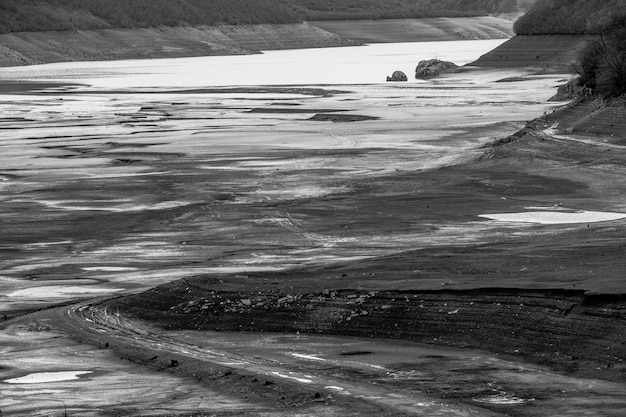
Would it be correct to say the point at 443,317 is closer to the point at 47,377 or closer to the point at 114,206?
the point at 47,377

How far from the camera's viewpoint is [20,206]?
27969 mm

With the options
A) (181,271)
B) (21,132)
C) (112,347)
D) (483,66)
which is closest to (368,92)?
(483,66)

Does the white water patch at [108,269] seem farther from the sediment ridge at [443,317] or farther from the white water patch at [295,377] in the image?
the white water patch at [295,377]

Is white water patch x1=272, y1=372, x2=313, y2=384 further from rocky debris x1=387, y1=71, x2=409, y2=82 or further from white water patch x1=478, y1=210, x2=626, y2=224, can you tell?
rocky debris x1=387, y1=71, x2=409, y2=82

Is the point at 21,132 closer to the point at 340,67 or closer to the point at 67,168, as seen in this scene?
the point at 67,168

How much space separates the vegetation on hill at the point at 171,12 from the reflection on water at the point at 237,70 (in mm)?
10361

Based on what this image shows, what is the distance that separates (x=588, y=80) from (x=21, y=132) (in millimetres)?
18964

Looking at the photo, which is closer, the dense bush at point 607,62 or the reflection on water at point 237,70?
the dense bush at point 607,62

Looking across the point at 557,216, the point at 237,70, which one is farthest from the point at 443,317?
the point at 237,70

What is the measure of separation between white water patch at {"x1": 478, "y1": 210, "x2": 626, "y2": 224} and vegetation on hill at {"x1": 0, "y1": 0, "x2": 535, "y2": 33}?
107 meters

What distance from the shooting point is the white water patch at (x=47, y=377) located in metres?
13.4

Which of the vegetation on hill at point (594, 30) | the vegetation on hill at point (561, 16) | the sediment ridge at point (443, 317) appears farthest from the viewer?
the vegetation on hill at point (561, 16)

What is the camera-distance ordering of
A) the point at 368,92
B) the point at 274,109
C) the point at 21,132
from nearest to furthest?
the point at 21,132
the point at 274,109
the point at 368,92

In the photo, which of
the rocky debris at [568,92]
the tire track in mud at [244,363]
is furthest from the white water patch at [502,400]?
the rocky debris at [568,92]
